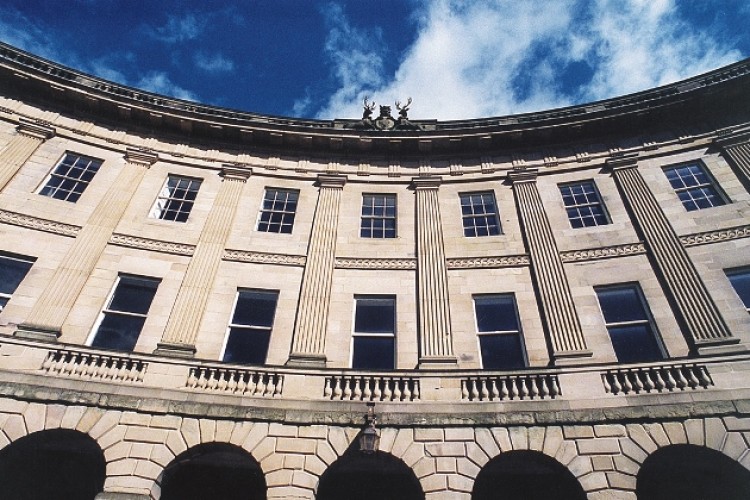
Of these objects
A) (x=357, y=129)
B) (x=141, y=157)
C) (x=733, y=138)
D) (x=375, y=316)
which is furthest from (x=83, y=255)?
(x=733, y=138)

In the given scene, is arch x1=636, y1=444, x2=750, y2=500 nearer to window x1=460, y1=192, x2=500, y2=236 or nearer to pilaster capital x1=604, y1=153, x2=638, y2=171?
window x1=460, y1=192, x2=500, y2=236

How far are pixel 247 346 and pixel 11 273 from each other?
23.5ft

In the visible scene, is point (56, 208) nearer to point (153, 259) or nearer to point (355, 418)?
point (153, 259)

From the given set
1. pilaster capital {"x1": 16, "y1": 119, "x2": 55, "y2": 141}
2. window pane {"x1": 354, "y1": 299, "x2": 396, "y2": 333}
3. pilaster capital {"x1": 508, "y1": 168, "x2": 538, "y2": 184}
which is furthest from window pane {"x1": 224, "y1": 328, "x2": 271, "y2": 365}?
pilaster capital {"x1": 16, "y1": 119, "x2": 55, "y2": 141}

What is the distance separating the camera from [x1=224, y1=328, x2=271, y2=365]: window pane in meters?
12.5

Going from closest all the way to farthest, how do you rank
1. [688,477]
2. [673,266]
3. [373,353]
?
1. [688,477]
2. [373,353]
3. [673,266]

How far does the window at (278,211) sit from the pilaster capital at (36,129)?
8.06 meters

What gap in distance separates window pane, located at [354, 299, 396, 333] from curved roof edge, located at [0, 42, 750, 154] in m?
6.87

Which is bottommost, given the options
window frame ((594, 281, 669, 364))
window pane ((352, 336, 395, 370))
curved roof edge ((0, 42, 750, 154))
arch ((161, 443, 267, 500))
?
arch ((161, 443, 267, 500))

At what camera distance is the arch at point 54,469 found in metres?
10.6

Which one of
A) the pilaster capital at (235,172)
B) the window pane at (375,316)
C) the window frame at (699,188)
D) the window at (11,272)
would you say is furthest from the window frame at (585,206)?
the window at (11,272)

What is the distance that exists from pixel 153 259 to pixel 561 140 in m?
15.3

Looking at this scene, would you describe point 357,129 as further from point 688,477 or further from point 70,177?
point 688,477

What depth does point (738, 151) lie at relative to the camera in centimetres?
1537
